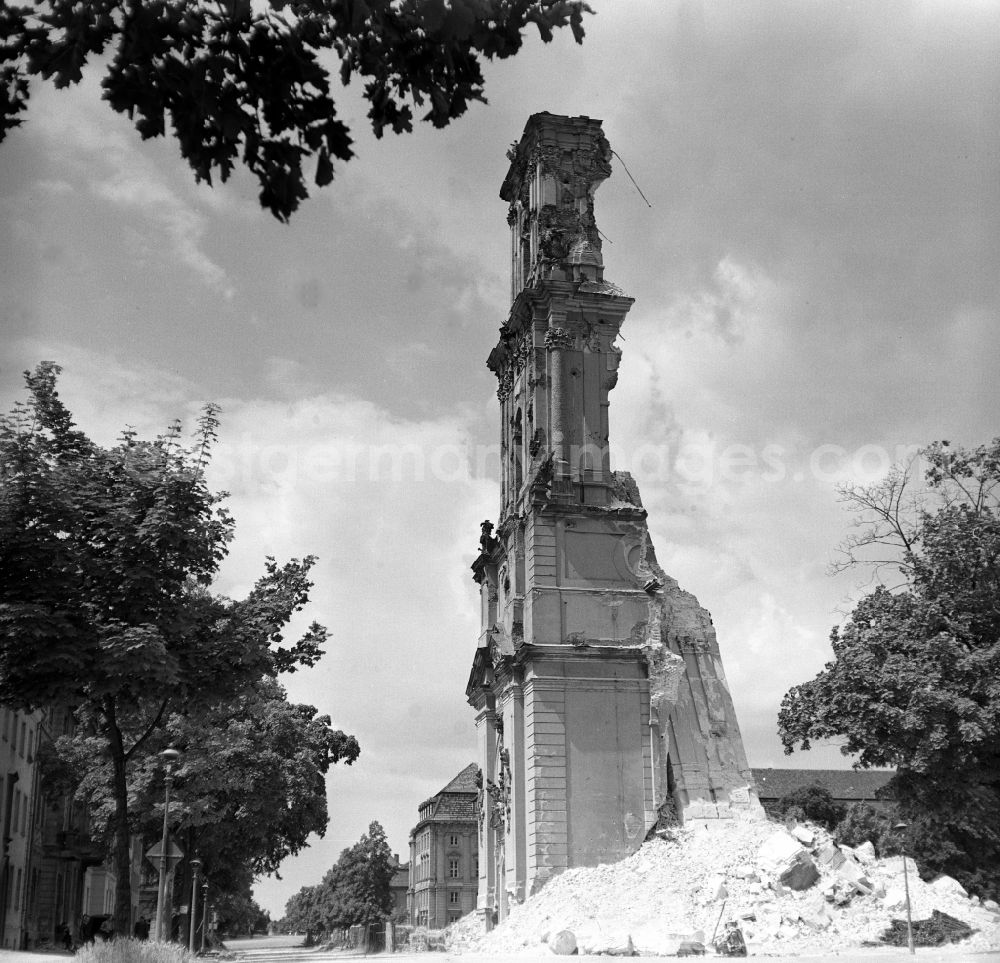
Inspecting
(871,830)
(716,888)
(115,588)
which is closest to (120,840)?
(115,588)

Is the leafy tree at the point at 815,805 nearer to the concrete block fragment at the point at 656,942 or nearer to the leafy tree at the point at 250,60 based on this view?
the concrete block fragment at the point at 656,942

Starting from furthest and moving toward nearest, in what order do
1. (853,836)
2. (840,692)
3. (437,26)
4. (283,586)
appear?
(853,836) < (840,692) < (283,586) < (437,26)

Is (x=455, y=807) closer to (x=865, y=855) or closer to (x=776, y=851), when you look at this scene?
(x=865, y=855)

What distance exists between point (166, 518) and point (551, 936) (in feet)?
61.1

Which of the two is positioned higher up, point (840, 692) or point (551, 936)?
point (840, 692)

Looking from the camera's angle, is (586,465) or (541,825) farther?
(586,465)

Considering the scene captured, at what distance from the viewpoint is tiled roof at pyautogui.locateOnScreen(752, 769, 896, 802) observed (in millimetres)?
97375

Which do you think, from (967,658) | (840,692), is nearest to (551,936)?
(840,692)

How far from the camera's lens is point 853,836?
210ft

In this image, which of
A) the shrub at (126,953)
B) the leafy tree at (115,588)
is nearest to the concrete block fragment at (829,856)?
the leafy tree at (115,588)

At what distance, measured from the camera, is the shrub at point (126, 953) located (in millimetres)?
16078

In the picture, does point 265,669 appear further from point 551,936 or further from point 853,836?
point 853,836

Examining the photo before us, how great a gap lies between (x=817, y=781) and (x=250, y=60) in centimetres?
9990

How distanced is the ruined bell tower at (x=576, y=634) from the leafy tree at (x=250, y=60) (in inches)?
1353
